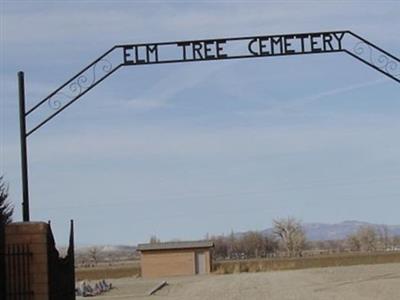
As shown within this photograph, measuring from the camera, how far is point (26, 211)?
15.0m

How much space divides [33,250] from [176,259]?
258 feet

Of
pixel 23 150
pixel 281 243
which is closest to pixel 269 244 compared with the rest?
pixel 281 243

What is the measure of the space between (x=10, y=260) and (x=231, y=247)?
187 meters

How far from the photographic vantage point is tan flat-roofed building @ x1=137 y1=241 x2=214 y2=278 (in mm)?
89500

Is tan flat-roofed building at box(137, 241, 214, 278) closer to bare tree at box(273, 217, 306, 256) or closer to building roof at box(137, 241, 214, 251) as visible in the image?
building roof at box(137, 241, 214, 251)

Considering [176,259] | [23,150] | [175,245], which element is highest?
[175,245]

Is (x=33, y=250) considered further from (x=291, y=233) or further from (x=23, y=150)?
(x=291, y=233)

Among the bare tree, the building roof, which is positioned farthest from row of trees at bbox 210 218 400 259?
the building roof

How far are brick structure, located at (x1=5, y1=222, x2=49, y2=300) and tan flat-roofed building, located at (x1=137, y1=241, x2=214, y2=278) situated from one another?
7690cm

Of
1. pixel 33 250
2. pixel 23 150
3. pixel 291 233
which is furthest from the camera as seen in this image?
pixel 291 233

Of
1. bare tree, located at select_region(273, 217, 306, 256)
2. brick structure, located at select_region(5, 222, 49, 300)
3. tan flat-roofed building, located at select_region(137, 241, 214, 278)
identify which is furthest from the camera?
bare tree, located at select_region(273, 217, 306, 256)

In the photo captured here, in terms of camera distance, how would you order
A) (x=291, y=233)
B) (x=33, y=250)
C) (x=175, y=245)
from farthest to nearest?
(x=291, y=233), (x=175, y=245), (x=33, y=250)

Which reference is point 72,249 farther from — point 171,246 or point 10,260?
point 171,246

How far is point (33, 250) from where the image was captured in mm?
12398
